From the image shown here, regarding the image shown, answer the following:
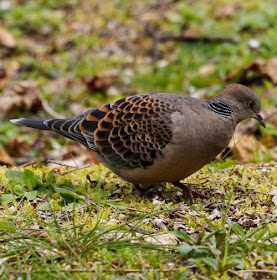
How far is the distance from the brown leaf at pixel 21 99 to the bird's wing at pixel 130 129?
Result: 139 inches

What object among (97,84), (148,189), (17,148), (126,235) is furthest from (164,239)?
(97,84)

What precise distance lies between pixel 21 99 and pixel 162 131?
4.38 metres

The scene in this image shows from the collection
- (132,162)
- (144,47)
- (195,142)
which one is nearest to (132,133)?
(132,162)

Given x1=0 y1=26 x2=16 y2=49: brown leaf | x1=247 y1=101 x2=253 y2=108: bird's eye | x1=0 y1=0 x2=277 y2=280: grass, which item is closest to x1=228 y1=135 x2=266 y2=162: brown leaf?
x1=0 y1=0 x2=277 y2=280: grass

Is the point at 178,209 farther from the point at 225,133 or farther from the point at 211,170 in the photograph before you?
the point at 211,170

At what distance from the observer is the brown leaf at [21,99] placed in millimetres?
A: 8625

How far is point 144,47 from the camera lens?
34.8ft

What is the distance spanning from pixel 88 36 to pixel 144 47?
1.04m

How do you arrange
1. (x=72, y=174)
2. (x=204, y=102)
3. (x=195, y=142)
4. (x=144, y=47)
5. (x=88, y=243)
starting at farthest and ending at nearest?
(x=144, y=47)
(x=72, y=174)
(x=204, y=102)
(x=195, y=142)
(x=88, y=243)

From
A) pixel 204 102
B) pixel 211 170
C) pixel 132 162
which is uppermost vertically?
pixel 204 102

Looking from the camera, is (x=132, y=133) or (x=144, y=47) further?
(x=144, y=47)

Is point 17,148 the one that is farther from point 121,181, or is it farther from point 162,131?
point 162,131

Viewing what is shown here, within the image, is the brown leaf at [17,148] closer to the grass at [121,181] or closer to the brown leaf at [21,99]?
the grass at [121,181]

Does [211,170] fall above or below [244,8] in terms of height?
below
